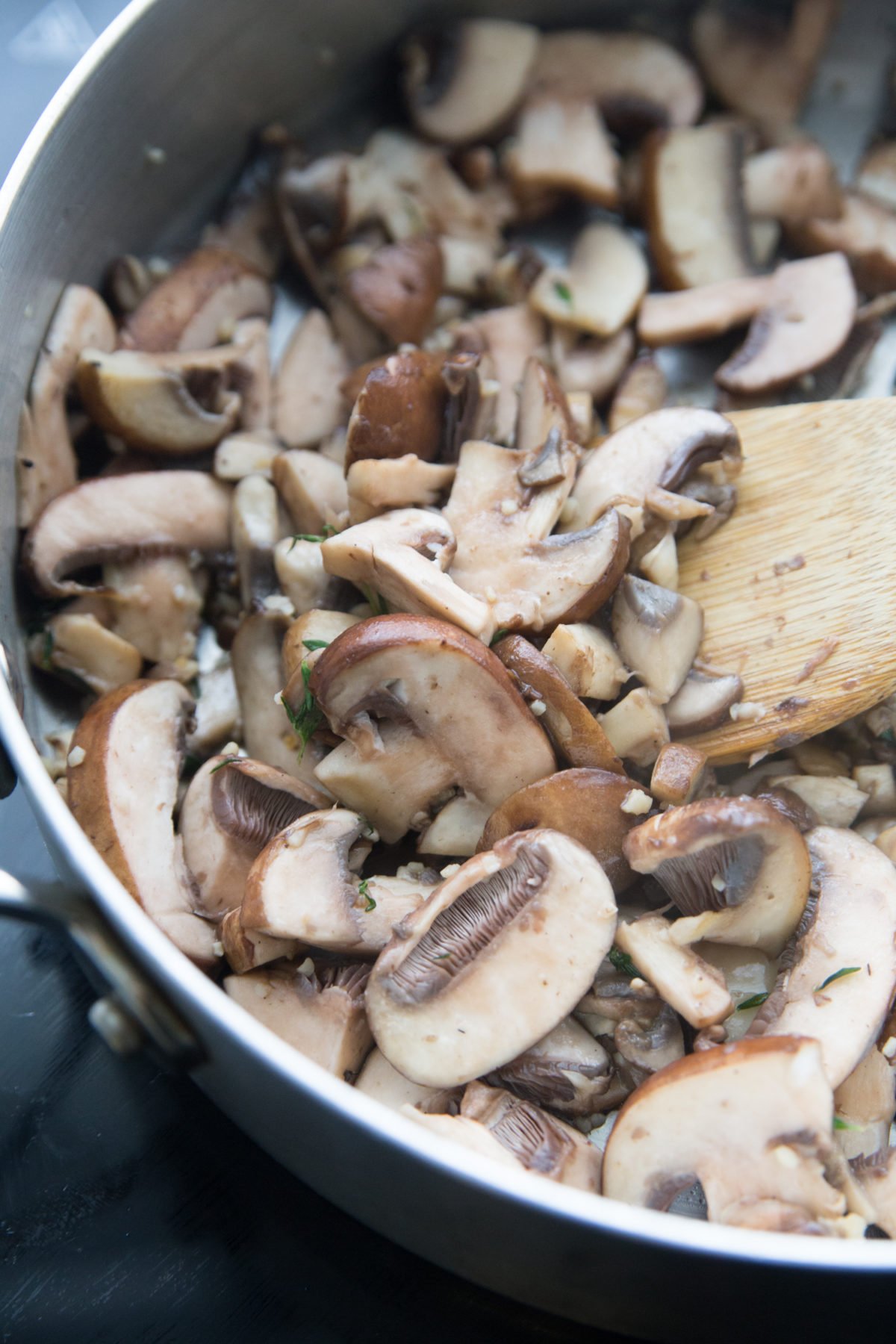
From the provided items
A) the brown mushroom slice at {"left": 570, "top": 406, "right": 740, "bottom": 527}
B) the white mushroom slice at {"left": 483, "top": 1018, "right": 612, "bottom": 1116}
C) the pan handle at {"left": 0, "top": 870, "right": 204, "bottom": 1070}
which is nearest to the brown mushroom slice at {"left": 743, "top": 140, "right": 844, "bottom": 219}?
the brown mushroom slice at {"left": 570, "top": 406, "right": 740, "bottom": 527}

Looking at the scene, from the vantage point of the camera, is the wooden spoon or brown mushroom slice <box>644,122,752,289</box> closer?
the wooden spoon

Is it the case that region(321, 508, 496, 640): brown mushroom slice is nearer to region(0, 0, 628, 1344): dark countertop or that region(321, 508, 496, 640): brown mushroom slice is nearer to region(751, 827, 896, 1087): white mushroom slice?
region(751, 827, 896, 1087): white mushroom slice

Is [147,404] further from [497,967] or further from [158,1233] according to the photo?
[158,1233]

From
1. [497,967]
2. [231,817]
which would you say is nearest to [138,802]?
[231,817]

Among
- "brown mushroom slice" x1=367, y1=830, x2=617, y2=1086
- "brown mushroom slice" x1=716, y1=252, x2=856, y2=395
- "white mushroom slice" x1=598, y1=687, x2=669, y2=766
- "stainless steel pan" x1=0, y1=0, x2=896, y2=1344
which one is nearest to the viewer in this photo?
"stainless steel pan" x1=0, y1=0, x2=896, y2=1344

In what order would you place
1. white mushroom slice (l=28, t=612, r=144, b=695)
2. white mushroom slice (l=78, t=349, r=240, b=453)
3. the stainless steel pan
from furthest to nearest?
white mushroom slice (l=78, t=349, r=240, b=453) → white mushroom slice (l=28, t=612, r=144, b=695) → the stainless steel pan

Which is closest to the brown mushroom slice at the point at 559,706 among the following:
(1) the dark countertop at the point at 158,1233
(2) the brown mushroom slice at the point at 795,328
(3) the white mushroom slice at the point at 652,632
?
(3) the white mushroom slice at the point at 652,632

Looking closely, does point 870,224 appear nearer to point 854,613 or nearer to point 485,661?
point 854,613
